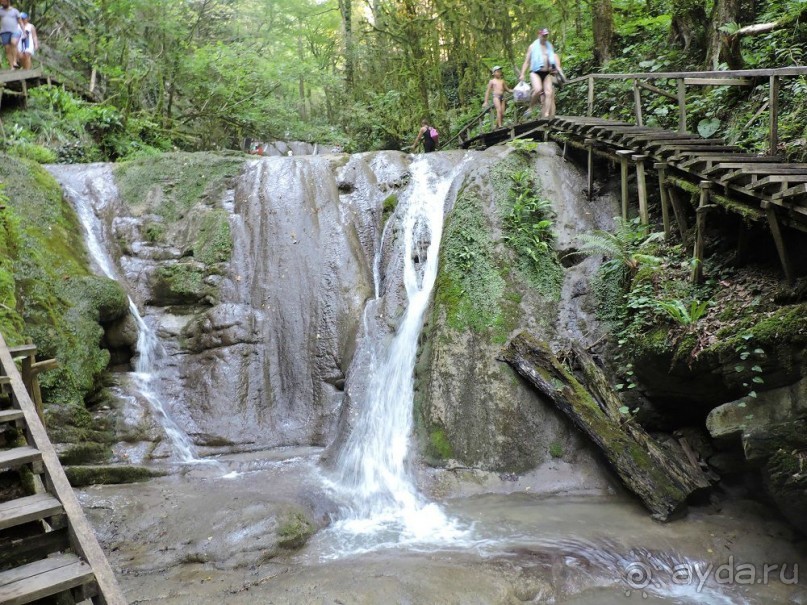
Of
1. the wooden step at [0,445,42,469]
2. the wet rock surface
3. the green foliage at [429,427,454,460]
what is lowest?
the wet rock surface

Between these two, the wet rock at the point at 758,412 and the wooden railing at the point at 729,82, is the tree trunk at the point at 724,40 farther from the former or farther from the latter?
the wet rock at the point at 758,412

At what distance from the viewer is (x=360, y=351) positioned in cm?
940

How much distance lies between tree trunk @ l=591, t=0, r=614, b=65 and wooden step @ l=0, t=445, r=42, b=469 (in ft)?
47.7

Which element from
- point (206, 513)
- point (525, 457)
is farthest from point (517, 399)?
point (206, 513)

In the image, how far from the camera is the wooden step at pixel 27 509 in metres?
3.33

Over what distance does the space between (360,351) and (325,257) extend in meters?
2.05

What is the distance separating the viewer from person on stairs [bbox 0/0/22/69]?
1153 cm

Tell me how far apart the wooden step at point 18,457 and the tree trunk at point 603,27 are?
14532 mm

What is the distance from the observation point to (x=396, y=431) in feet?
27.0

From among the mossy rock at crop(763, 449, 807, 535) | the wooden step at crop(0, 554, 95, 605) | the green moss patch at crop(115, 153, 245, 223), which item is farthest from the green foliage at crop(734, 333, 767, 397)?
the green moss patch at crop(115, 153, 245, 223)

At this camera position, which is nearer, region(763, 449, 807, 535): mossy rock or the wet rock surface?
the wet rock surface

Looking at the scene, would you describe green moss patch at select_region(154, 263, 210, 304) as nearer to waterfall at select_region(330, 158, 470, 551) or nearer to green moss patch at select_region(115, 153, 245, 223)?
green moss patch at select_region(115, 153, 245, 223)

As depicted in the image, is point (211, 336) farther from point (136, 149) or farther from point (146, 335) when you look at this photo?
point (136, 149)

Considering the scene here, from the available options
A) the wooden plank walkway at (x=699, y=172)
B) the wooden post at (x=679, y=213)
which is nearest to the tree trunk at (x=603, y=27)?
the wooden plank walkway at (x=699, y=172)
